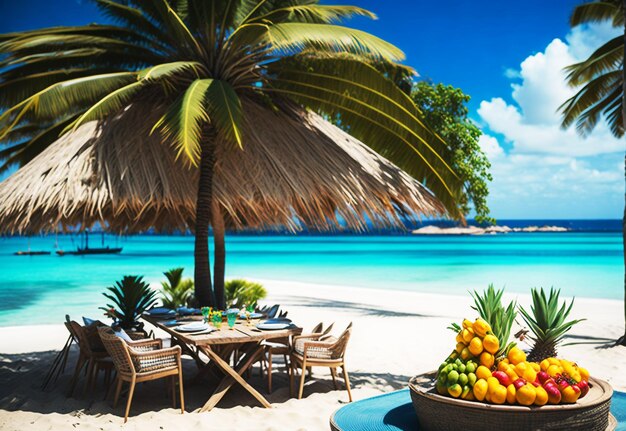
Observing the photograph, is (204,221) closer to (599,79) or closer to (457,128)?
(457,128)

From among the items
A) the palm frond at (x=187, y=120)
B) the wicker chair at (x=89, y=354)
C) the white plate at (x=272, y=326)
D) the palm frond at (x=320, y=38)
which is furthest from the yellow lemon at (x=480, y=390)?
the wicker chair at (x=89, y=354)

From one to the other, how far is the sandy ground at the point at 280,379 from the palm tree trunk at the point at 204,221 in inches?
38.3

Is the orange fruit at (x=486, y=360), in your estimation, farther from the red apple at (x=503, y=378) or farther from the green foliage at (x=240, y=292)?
the green foliage at (x=240, y=292)

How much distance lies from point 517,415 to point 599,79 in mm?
9493

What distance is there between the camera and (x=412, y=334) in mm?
9508

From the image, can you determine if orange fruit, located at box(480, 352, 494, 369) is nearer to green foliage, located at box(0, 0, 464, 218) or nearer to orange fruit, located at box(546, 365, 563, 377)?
orange fruit, located at box(546, 365, 563, 377)

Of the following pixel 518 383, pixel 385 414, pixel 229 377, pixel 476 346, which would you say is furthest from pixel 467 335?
pixel 229 377

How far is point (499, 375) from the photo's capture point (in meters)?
2.87

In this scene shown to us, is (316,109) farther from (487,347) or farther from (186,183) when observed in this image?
(487,347)

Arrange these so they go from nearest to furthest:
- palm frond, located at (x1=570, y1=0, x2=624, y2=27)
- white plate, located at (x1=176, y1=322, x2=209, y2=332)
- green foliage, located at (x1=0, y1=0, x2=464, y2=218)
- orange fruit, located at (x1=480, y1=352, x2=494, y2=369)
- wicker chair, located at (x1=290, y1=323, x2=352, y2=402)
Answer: orange fruit, located at (x1=480, y1=352, x2=494, y2=369) < white plate, located at (x1=176, y1=322, x2=209, y2=332) < wicker chair, located at (x1=290, y1=323, x2=352, y2=402) < green foliage, located at (x1=0, y1=0, x2=464, y2=218) < palm frond, located at (x1=570, y1=0, x2=624, y2=27)

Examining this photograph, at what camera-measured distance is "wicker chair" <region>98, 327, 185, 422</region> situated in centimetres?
480

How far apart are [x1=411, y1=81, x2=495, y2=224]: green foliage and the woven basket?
8.46 metres

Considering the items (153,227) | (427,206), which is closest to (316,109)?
(427,206)

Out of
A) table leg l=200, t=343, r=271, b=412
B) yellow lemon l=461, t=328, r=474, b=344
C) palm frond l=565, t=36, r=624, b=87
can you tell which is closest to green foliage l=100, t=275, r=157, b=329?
table leg l=200, t=343, r=271, b=412
